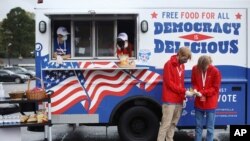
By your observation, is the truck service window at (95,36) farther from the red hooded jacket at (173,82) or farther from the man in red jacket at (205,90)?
the man in red jacket at (205,90)

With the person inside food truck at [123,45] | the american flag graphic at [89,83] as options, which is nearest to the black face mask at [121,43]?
the person inside food truck at [123,45]

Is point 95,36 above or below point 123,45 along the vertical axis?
above

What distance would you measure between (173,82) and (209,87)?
0.62m

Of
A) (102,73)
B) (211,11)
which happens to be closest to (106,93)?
(102,73)

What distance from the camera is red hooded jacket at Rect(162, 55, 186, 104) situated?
712 centimetres

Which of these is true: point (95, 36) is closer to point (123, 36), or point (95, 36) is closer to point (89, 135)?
point (123, 36)

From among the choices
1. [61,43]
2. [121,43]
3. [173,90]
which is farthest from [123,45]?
[173,90]

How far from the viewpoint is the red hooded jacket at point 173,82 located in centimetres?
712

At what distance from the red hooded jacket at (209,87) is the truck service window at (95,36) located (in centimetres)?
125

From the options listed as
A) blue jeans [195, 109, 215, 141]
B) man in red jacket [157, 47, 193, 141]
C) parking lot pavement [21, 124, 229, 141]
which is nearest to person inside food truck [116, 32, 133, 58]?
man in red jacket [157, 47, 193, 141]

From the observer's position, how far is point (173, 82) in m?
7.14

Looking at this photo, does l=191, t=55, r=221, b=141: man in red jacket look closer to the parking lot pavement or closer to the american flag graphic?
the american flag graphic

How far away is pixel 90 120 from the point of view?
7.66 meters

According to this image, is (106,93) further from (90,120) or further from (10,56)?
(10,56)
